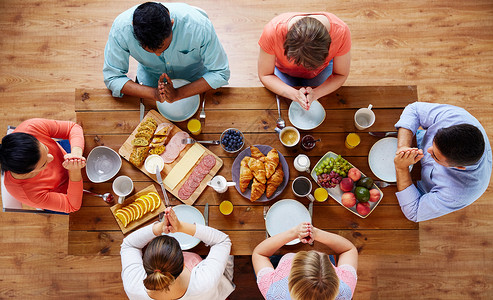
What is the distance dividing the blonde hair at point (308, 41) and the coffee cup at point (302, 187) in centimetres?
73

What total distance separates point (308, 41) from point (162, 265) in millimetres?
1478

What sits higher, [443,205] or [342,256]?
[443,205]

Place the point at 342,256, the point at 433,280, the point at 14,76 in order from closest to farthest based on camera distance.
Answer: the point at 342,256, the point at 433,280, the point at 14,76

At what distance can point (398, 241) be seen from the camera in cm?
199

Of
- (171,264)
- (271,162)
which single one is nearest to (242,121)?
(271,162)

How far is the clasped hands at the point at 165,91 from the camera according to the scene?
2.09m

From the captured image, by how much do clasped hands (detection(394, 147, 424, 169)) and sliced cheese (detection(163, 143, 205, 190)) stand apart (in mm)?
1254

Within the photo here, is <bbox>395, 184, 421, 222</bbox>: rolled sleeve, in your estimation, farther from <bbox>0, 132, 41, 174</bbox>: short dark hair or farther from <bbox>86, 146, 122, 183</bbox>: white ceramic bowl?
<bbox>0, 132, 41, 174</bbox>: short dark hair

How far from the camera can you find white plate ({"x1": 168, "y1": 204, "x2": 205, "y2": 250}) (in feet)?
6.70

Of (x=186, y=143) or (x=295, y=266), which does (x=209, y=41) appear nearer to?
(x=186, y=143)

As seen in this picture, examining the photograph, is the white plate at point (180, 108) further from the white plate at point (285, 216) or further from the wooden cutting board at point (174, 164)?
the white plate at point (285, 216)

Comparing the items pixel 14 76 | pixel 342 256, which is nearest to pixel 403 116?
pixel 342 256

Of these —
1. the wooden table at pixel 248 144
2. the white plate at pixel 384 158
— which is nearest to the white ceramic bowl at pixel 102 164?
the wooden table at pixel 248 144

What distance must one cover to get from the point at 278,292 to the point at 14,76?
3576 millimetres
